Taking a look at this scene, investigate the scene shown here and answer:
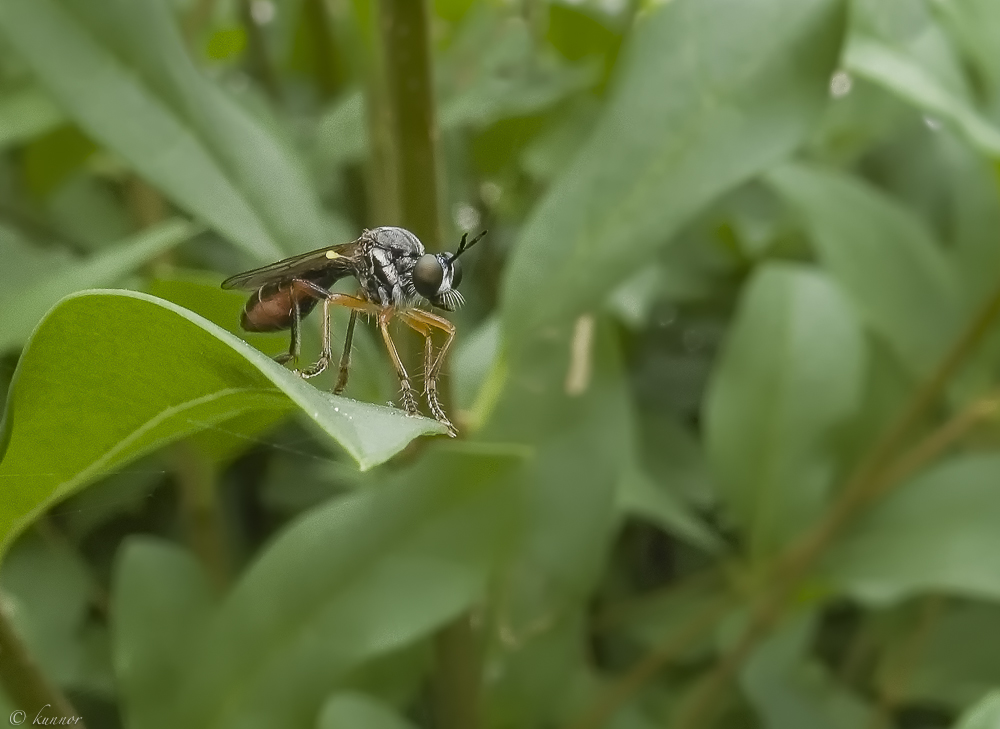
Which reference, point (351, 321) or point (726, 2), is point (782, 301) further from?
point (351, 321)

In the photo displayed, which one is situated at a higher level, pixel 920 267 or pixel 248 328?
pixel 248 328

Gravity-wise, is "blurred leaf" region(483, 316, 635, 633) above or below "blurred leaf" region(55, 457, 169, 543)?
below

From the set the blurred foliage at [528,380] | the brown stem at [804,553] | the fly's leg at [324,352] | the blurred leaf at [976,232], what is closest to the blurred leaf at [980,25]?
the blurred foliage at [528,380]

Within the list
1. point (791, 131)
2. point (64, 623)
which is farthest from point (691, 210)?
point (64, 623)

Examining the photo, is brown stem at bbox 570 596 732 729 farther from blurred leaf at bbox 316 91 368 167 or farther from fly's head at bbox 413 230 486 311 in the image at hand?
blurred leaf at bbox 316 91 368 167

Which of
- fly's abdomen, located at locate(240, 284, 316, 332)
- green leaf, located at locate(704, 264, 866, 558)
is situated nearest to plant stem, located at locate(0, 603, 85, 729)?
fly's abdomen, located at locate(240, 284, 316, 332)

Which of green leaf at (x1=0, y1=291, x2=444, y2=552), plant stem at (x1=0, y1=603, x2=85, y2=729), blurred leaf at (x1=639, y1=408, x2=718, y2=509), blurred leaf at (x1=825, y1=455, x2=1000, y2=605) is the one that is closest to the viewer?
green leaf at (x1=0, y1=291, x2=444, y2=552)

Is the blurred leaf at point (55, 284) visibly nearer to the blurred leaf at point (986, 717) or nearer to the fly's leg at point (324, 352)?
the fly's leg at point (324, 352)
